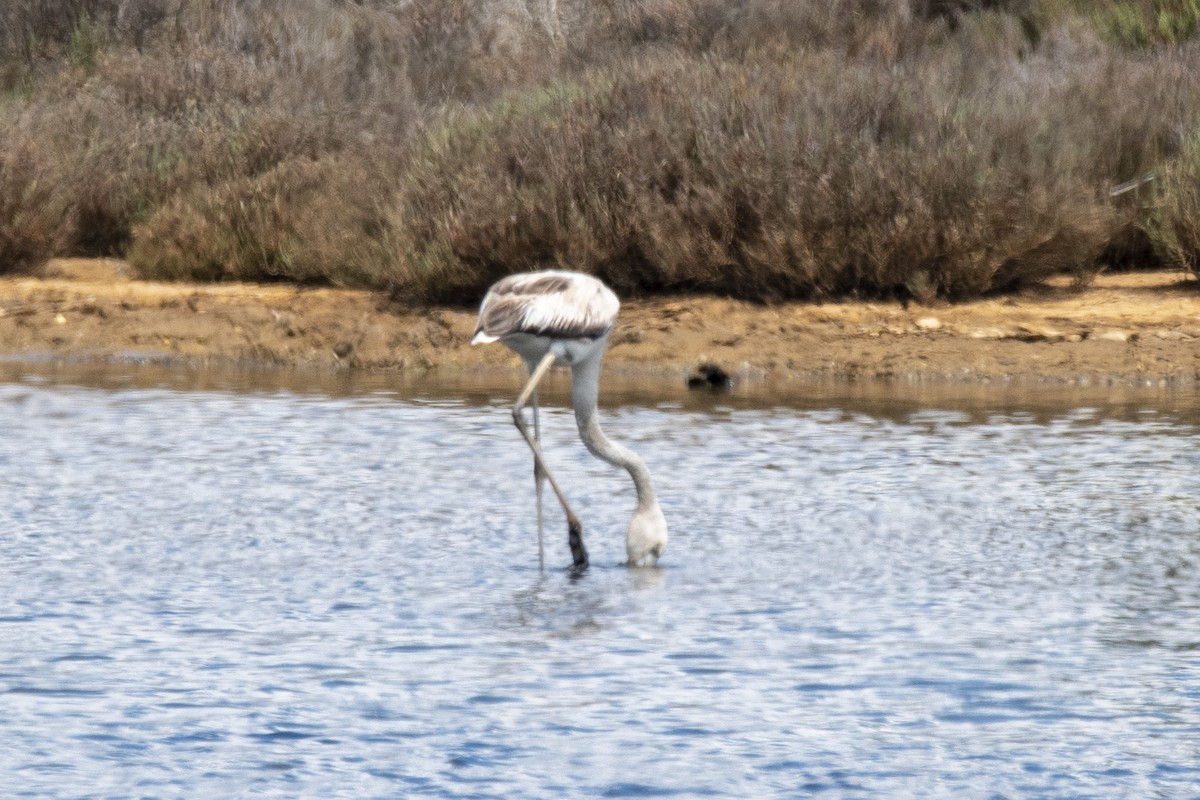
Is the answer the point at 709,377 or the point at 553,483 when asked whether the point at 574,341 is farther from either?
the point at 709,377

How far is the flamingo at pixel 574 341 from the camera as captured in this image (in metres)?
7.28

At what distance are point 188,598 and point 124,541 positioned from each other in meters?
1.09

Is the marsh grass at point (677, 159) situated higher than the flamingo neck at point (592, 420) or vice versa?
the marsh grass at point (677, 159)

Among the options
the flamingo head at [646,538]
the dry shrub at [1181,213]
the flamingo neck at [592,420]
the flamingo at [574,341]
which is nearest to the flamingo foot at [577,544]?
the flamingo at [574,341]

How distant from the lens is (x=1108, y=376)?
1266 cm

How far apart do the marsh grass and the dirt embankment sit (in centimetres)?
25

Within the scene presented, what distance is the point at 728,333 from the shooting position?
13492 mm

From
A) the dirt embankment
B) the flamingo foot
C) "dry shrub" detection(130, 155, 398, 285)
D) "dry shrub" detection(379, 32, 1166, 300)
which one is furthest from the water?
A: "dry shrub" detection(130, 155, 398, 285)

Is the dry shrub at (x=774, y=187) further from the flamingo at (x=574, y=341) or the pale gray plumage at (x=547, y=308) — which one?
the pale gray plumage at (x=547, y=308)

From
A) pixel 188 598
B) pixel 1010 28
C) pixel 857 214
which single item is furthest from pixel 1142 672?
pixel 1010 28

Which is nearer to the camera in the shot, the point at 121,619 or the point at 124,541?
the point at 121,619

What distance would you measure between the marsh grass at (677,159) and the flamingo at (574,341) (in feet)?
19.5

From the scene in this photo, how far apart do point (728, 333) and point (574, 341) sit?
605cm

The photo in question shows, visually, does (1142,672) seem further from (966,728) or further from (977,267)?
(977,267)
